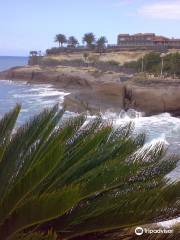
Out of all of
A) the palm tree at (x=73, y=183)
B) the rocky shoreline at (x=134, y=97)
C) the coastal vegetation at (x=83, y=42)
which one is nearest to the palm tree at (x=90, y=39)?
the coastal vegetation at (x=83, y=42)

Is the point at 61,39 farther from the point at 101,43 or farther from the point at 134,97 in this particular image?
the point at 134,97

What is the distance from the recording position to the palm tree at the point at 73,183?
3.46 m

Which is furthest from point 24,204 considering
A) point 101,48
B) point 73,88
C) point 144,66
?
point 101,48

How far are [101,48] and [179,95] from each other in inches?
2502

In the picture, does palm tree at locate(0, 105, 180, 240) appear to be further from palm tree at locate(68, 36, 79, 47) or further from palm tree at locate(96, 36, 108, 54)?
palm tree at locate(68, 36, 79, 47)

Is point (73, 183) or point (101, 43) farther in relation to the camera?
point (101, 43)

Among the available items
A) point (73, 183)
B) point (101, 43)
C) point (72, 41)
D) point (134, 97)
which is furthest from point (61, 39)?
point (73, 183)

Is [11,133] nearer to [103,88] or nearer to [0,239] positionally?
[0,239]

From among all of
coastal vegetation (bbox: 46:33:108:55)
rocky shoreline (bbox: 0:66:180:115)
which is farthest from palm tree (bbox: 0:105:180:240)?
coastal vegetation (bbox: 46:33:108:55)

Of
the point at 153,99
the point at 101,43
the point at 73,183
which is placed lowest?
the point at 153,99

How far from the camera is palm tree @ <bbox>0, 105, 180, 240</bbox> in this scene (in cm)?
346

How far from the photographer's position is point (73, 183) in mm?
3861

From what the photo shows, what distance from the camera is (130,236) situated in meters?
4.36

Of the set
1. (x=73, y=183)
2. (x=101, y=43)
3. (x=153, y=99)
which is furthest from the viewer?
(x=101, y=43)
